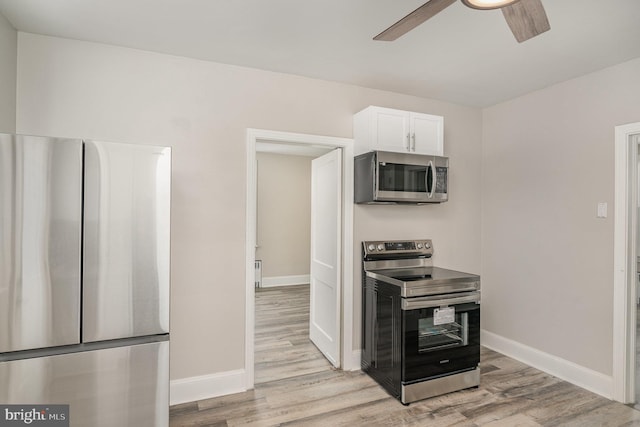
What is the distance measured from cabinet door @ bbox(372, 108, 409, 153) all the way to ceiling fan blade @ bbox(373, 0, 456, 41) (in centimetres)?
125

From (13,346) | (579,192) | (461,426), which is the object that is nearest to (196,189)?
(13,346)

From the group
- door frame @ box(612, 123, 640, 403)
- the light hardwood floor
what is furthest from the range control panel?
door frame @ box(612, 123, 640, 403)

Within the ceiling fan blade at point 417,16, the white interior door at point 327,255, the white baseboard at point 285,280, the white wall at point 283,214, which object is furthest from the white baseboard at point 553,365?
the white wall at point 283,214

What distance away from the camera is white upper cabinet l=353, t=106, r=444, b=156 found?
3008mm

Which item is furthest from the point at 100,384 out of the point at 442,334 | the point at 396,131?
the point at 396,131

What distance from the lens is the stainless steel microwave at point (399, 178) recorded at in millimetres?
2941

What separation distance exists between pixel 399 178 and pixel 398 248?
2.40ft

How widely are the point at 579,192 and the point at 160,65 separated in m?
3.55

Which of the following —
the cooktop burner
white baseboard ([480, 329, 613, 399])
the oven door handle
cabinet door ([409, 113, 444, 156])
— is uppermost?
cabinet door ([409, 113, 444, 156])

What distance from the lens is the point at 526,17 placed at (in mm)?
1544

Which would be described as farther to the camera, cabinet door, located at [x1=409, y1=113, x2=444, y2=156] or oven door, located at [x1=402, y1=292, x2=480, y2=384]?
cabinet door, located at [x1=409, y1=113, x2=444, y2=156]

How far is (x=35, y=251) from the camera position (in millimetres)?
1664

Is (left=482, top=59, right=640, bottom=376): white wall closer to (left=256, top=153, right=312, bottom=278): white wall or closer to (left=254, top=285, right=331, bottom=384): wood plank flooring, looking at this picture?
(left=254, top=285, right=331, bottom=384): wood plank flooring

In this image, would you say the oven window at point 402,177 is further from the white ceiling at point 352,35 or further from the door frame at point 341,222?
the white ceiling at point 352,35
